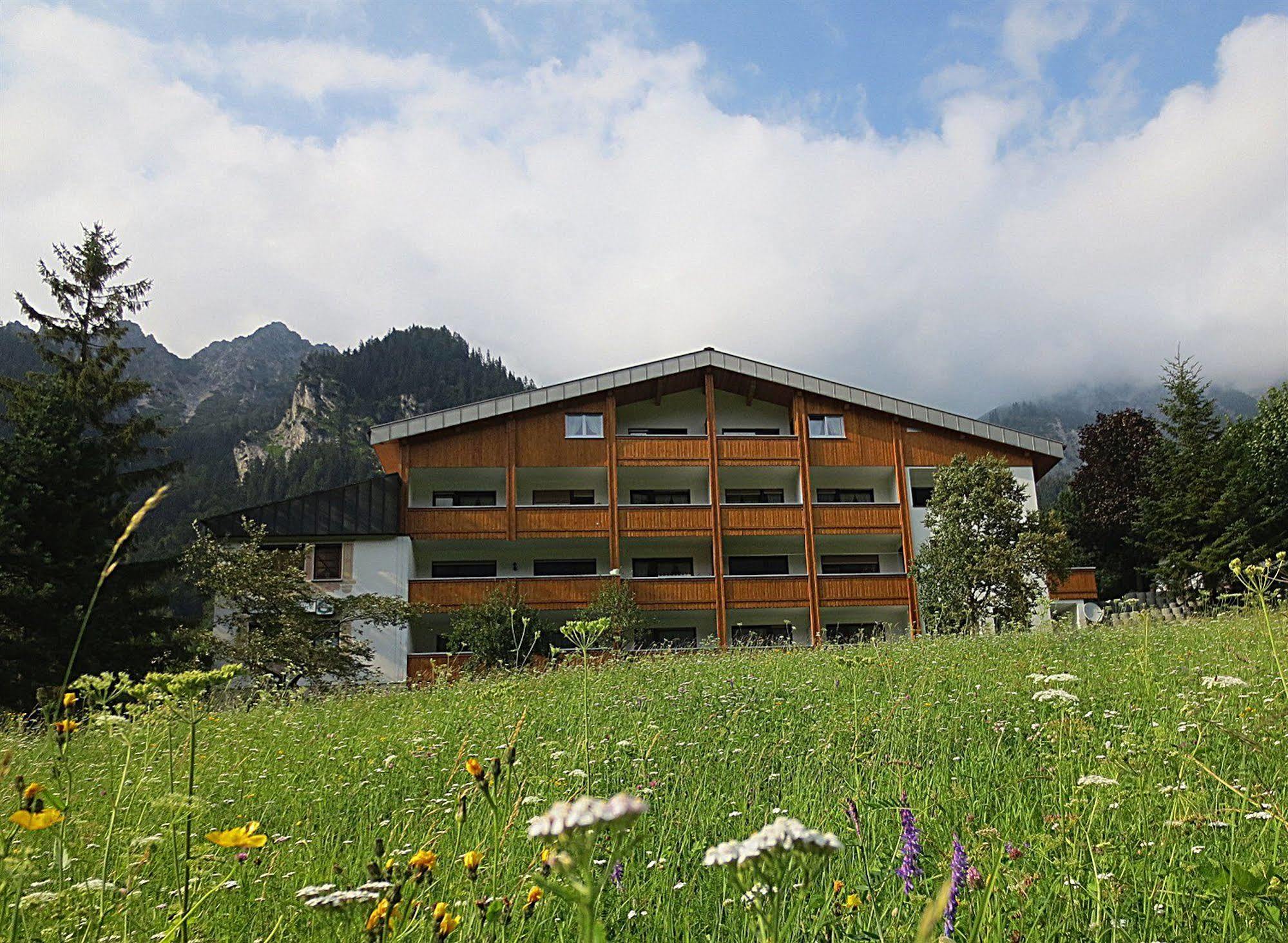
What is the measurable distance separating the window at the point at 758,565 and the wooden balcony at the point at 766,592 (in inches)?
110

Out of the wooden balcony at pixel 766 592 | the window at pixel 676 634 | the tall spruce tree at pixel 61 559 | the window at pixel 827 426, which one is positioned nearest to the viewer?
the tall spruce tree at pixel 61 559

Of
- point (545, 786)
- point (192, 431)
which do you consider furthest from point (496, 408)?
point (192, 431)

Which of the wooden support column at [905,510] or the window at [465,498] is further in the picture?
the window at [465,498]

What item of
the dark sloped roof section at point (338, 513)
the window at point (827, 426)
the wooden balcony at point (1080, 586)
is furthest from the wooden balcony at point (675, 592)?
the wooden balcony at point (1080, 586)

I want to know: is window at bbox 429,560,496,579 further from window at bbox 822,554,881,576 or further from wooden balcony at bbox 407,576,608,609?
window at bbox 822,554,881,576

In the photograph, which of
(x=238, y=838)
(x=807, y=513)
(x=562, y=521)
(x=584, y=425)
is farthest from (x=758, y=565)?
(x=238, y=838)

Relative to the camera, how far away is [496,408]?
31.4 metres

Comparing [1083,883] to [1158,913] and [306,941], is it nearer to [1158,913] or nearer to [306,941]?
[1158,913]

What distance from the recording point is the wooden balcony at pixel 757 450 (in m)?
33.2

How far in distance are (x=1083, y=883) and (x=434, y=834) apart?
2501 millimetres

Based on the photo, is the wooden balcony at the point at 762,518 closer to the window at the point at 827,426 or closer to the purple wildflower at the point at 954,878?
the window at the point at 827,426

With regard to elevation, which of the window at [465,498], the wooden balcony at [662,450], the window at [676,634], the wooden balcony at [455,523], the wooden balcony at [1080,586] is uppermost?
the wooden balcony at [662,450]

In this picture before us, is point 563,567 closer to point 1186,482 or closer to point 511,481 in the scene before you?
point 511,481

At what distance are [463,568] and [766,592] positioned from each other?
11.0 m
